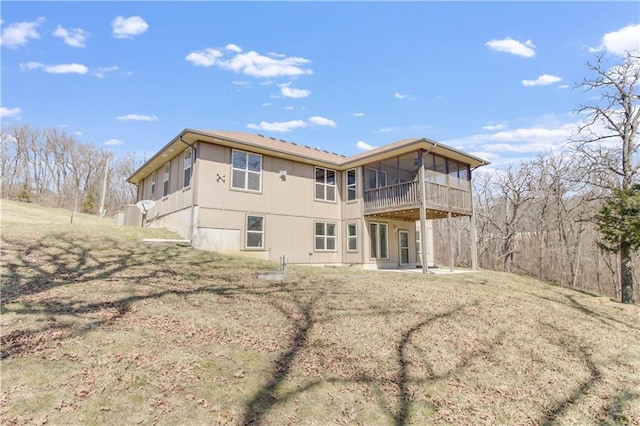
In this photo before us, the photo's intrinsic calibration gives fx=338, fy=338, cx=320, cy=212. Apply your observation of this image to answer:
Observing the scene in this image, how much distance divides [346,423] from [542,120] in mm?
26577

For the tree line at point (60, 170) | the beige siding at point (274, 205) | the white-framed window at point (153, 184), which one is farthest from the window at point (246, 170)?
the tree line at point (60, 170)

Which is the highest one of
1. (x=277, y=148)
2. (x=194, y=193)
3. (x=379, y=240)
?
(x=277, y=148)

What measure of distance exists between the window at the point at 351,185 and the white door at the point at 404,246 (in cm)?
334

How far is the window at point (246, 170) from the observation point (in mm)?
13219

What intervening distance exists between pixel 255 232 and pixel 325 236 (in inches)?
140

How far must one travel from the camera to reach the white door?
1735cm

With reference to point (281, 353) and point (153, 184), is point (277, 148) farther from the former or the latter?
point (281, 353)

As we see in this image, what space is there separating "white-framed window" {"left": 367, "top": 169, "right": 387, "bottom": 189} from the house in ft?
0.15

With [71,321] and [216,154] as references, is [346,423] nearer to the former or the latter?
[71,321]

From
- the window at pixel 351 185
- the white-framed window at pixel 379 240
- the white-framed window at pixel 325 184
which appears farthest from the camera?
the window at pixel 351 185

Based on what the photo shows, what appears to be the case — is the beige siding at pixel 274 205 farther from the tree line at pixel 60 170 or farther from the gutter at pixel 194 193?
the tree line at pixel 60 170

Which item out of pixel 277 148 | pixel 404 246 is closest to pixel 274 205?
pixel 277 148

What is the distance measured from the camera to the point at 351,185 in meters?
16.3

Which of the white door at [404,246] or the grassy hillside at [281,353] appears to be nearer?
the grassy hillside at [281,353]
